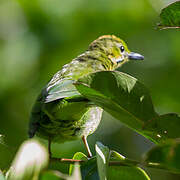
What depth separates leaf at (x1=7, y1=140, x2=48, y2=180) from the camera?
1.38 m

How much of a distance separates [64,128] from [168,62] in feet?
10.7

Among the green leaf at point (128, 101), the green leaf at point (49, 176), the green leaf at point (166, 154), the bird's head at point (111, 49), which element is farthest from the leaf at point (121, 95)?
the bird's head at point (111, 49)

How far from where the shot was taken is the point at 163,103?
5871mm

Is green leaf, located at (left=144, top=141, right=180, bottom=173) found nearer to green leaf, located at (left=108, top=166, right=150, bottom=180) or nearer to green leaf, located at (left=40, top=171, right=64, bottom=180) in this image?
green leaf, located at (left=40, top=171, right=64, bottom=180)

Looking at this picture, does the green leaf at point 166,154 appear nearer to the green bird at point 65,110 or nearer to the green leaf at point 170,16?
the green leaf at point 170,16

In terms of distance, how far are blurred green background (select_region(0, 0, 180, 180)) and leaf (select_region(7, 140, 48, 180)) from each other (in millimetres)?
3885

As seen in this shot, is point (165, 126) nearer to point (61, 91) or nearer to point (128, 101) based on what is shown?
point (128, 101)

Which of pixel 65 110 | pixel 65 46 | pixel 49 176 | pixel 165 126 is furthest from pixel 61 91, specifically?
pixel 65 46

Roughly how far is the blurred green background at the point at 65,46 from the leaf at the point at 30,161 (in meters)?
3.89

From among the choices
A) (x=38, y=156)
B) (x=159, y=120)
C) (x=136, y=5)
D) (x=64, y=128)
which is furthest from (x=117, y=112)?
(x=136, y=5)

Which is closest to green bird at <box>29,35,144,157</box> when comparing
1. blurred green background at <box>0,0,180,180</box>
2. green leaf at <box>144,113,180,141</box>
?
green leaf at <box>144,113,180,141</box>

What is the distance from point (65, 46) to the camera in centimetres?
576

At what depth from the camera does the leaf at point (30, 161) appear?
1.38 metres

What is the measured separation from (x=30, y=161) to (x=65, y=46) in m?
4.46
